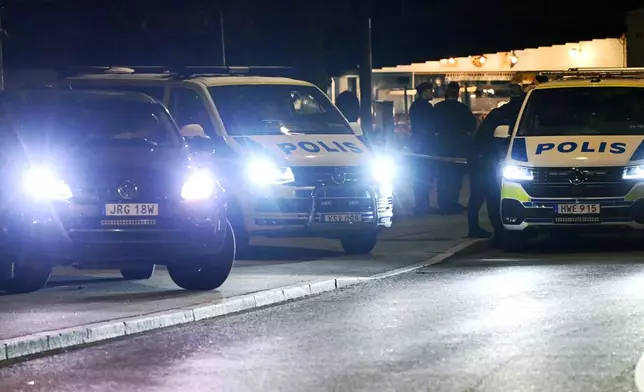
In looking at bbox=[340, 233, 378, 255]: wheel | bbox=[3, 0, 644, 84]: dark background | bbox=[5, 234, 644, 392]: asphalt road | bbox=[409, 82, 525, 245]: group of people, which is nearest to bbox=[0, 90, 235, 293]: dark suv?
bbox=[5, 234, 644, 392]: asphalt road

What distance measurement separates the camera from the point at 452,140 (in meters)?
21.2

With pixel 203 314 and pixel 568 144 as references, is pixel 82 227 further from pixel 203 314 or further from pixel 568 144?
pixel 568 144

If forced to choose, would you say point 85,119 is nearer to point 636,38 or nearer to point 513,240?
point 513,240

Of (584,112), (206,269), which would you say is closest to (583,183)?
(584,112)

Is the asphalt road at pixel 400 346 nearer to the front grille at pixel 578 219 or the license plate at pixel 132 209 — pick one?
the license plate at pixel 132 209

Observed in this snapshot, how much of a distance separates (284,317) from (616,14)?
24458 mm

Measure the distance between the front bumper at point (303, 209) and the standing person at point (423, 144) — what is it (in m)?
6.15

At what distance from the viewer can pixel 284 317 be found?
442 inches

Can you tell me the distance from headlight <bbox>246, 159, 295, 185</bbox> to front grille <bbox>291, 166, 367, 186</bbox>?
8 cm

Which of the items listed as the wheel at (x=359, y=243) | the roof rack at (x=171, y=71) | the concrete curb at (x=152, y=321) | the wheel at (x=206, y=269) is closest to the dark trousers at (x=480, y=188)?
the wheel at (x=359, y=243)

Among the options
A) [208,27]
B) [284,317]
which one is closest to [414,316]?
[284,317]

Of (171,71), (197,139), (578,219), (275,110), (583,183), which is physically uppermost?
(171,71)

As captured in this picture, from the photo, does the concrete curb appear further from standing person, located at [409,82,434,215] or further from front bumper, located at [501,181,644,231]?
standing person, located at [409,82,434,215]

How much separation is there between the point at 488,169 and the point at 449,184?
357cm
